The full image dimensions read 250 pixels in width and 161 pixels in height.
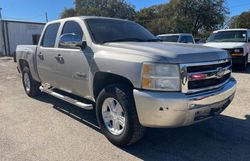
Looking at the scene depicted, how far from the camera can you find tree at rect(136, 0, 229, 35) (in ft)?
144

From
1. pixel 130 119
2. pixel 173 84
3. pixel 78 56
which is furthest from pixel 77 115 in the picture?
pixel 173 84

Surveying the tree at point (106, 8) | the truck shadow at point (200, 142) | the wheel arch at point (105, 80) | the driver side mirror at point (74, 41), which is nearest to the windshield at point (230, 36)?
the truck shadow at point (200, 142)

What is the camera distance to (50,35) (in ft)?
19.3

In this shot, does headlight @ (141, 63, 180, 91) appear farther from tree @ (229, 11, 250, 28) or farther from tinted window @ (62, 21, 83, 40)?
tree @ (229, 11, 250, 28)

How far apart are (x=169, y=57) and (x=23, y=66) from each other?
511 cm

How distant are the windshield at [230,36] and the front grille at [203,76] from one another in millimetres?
8522

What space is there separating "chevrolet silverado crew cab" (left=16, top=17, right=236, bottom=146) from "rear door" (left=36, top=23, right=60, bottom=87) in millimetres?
100

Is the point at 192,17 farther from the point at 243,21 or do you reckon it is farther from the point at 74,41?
the point at 74,41

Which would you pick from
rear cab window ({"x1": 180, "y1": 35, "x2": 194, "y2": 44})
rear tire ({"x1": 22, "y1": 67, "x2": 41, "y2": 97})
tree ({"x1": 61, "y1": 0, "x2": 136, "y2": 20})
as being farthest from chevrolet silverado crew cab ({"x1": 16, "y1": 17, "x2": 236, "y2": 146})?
tree ({"x1": 61, "y1": 0, "x2": 136, "y2": 20})

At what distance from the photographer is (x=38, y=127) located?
15.9ft

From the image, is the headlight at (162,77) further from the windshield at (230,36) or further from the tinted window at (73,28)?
the windshield at (230,36)

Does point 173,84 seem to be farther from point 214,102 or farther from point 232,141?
point 232,141

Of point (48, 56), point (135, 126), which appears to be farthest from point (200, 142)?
point (48, 56)

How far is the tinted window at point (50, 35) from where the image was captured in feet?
18.5
